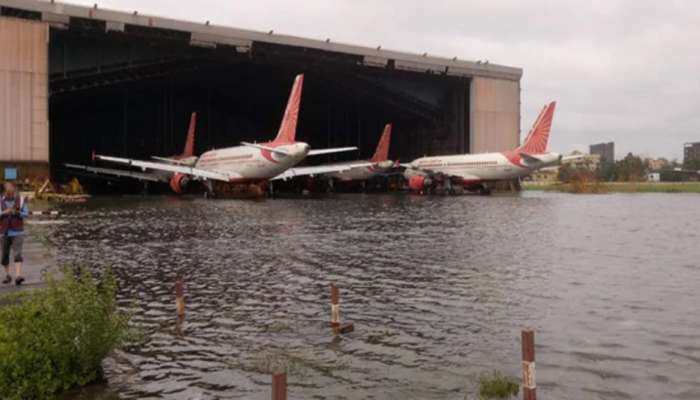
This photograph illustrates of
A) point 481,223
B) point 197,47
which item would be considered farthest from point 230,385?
point 197,47

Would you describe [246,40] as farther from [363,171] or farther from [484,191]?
[484,191]

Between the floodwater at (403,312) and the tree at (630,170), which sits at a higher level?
the tree at (630,170)

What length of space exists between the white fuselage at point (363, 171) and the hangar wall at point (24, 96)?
31.4m

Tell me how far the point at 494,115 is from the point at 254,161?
29.1 metres

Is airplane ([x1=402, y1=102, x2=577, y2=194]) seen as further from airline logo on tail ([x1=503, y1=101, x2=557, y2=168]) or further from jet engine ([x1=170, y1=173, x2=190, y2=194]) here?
jet engine ([x1=170, y1=173, x2=190, y2=194])

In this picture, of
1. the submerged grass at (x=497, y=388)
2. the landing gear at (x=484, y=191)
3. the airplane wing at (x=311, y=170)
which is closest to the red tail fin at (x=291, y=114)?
the airplane wing at (x=311, y=170)

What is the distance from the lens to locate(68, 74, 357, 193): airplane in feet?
161

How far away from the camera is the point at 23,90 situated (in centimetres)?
4381

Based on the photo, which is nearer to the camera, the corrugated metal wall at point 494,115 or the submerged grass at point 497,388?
the submerged grass at point 497,388

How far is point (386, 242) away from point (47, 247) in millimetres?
10575

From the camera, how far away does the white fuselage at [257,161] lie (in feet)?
161

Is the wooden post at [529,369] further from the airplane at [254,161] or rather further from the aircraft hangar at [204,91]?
the aircraft hangar at [204,91]

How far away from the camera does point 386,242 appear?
72.2 feet

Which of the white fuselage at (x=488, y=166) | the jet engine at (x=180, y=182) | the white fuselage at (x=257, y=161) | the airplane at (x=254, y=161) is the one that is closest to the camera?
the white fuselage at (x=257, y=161)
